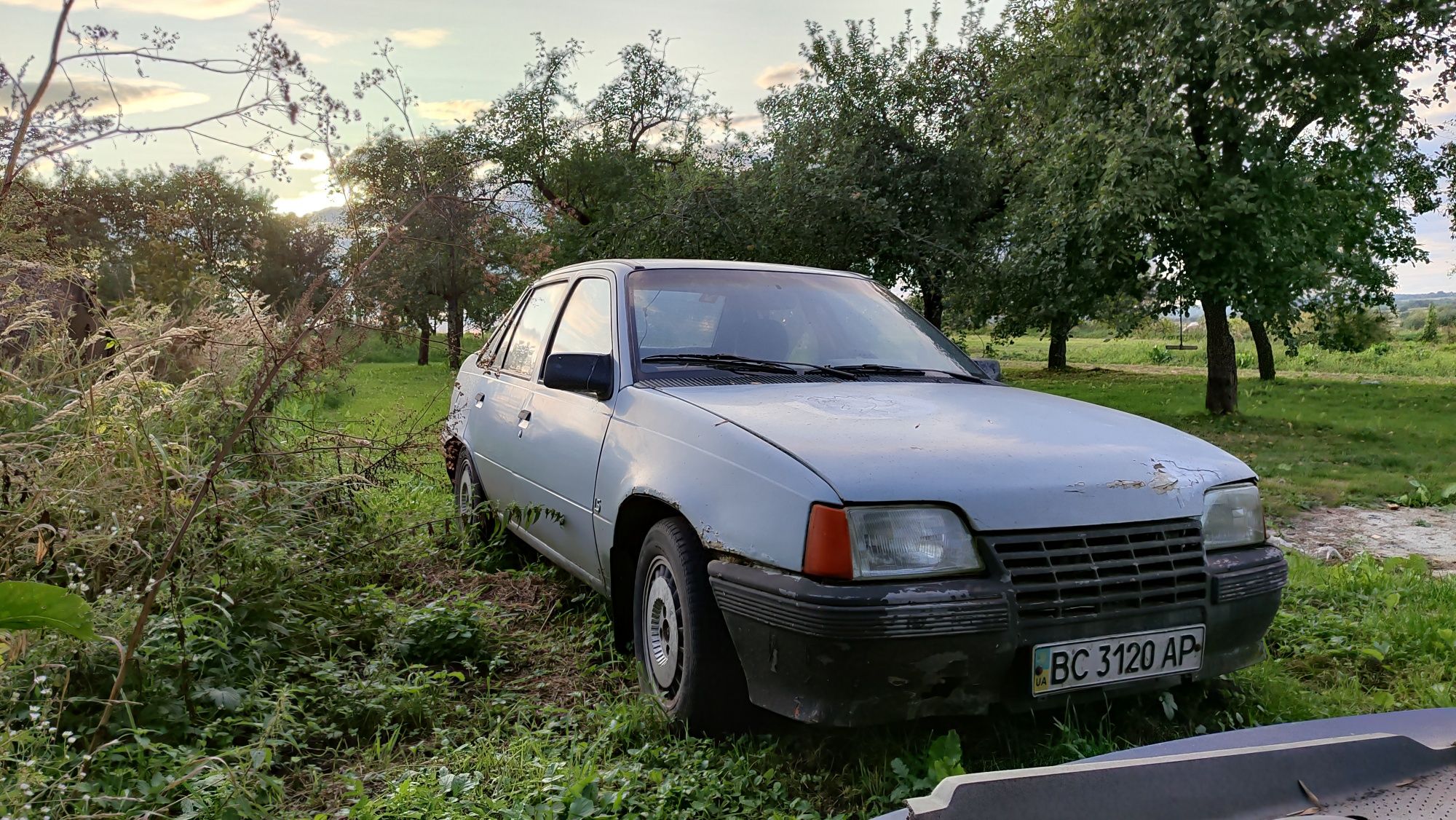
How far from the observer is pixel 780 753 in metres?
2.93

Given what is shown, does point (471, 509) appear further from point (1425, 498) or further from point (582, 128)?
point (582, 128)

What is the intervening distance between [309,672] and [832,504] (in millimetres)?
2184

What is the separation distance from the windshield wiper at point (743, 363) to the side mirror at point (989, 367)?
80 centimetres

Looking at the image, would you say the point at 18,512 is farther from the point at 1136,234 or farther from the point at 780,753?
the point at 1136,234

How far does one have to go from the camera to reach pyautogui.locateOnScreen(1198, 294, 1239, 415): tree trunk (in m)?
14.6

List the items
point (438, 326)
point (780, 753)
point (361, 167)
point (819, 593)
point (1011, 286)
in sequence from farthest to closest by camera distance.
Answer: point (361, 167) → point (1011, 286) → point (438, 326) → point (780, 753) → point (819, 593)

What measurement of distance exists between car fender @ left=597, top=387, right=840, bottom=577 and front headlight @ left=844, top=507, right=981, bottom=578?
129 millimetres

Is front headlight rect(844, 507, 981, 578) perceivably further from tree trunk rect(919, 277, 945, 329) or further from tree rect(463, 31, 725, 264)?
tree rect(463, 31, 725, 264)

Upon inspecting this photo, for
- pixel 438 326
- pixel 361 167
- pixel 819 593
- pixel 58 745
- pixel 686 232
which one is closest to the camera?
pixel 819 593

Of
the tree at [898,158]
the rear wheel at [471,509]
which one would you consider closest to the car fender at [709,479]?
the rear wheel at [471,509]

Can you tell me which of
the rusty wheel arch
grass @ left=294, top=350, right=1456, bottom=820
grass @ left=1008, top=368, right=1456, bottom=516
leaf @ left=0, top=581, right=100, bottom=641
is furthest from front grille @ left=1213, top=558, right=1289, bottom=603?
grass @ left=1008, top=368, right=1456, bottom=516

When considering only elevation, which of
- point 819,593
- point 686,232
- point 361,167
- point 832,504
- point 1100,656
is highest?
point 361,167

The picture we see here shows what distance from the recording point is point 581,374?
147 inches

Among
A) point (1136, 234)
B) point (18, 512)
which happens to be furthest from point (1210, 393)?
point (18, 512)
